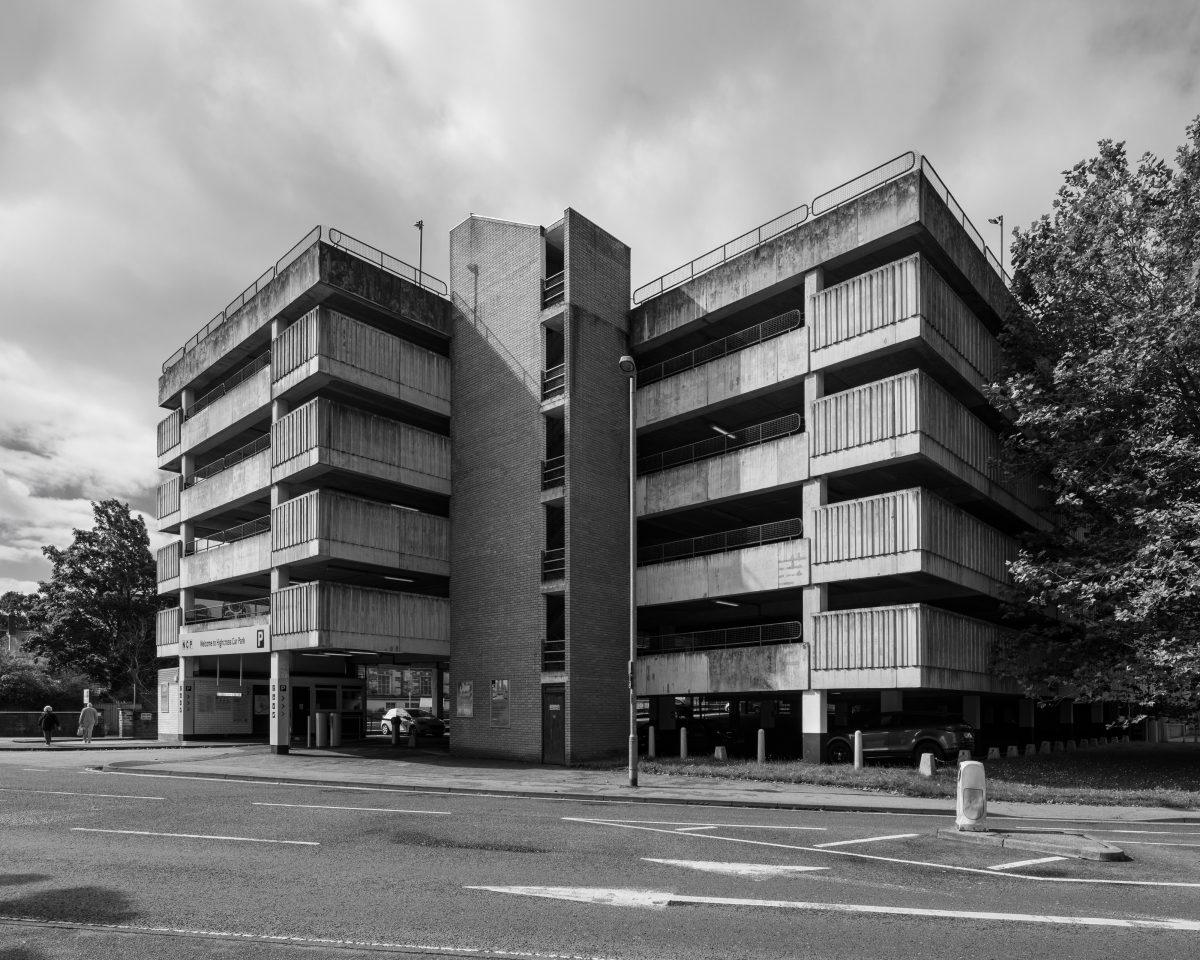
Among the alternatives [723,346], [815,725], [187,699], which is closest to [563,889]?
[815,725]

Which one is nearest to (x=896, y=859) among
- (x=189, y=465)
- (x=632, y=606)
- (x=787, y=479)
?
(x=632, y=606)

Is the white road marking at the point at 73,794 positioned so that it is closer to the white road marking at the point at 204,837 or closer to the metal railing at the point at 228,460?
the white road marking at the point at 204,837

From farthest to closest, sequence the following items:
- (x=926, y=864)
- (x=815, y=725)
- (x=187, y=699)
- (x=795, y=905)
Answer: (x=187, y=699), (x=815, y=725), (x=926, y=864), (x=795, y=905)

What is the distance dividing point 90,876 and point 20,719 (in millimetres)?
48193

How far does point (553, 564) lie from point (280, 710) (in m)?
10.3

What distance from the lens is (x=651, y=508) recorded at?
31.8m

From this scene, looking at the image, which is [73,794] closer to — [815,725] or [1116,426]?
[815,725]

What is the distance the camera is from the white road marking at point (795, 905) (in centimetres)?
840

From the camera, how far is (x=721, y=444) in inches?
1283

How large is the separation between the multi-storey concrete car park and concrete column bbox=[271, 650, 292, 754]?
79 millimetres

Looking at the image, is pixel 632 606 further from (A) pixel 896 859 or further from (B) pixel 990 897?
(B) pixel 990 897

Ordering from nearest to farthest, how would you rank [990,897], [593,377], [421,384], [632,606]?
[990,897] < [632,606] < [593,377] < [421,384]

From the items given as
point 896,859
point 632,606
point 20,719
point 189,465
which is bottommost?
point 20,719

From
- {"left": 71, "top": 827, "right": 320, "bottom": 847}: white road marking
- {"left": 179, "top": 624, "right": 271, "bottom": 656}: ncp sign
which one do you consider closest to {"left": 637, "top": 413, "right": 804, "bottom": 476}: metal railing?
{"left": 179, "top": 624, "right": 271, "bottom": 656}: ncp sign
